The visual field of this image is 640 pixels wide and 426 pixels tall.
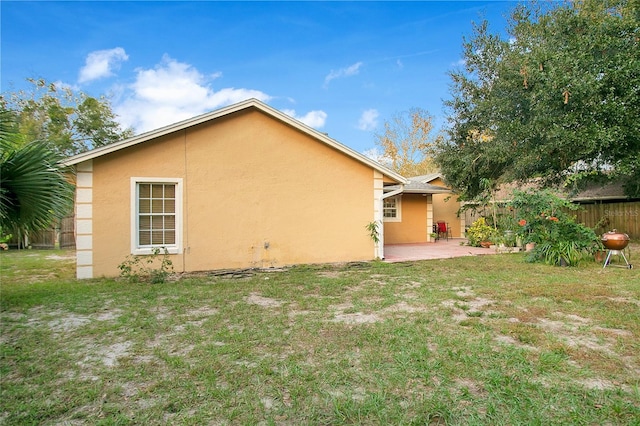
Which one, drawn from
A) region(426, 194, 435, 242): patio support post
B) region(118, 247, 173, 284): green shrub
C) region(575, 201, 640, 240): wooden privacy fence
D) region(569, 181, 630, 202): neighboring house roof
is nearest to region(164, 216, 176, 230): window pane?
region(118, 247, 173, 284): green shrub

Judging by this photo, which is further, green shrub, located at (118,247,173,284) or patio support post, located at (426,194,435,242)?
patio support post, located at (426,194,435,242)

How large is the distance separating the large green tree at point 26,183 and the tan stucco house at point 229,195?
2028 millimetres

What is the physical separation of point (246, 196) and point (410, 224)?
9.88 meters

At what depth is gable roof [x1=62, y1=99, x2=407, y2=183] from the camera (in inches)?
316

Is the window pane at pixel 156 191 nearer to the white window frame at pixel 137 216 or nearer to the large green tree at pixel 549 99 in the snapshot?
the white window frame at pixel 137 216

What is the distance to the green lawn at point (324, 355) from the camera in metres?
2.71

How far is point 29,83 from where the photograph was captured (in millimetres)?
26484

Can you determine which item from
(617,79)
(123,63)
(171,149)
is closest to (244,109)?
(171,149)

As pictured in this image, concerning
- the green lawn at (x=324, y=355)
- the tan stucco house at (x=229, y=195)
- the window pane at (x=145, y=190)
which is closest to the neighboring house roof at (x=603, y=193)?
the tan stucco house at (x=229, y=195)

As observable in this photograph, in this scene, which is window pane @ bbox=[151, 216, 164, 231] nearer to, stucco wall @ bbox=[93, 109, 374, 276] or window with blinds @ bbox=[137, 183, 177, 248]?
window with blinds @ bbox=[137, 183, 177, 248]

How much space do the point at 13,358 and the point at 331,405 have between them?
329 cm

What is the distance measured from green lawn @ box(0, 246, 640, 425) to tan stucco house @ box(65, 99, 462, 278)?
1846 millimetres

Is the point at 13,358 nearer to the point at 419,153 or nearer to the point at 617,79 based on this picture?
the point at 617,79

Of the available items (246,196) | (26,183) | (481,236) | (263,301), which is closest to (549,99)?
(481,236)
